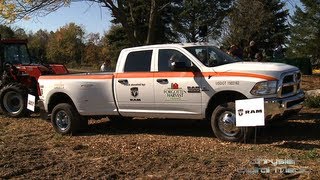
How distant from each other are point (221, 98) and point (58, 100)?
4241mm

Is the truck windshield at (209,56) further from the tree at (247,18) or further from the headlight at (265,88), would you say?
the tree at (247,18)

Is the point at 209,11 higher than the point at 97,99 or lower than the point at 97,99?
higher

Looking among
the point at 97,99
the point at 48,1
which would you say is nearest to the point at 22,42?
the point at 48,1

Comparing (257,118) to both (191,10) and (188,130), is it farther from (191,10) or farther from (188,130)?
(191,10)

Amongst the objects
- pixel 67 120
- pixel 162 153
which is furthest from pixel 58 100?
A: pixel 162 153

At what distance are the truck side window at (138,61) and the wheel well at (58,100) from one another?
1839 millimetres

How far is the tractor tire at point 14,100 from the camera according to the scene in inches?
583

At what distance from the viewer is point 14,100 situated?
15164 millimetres

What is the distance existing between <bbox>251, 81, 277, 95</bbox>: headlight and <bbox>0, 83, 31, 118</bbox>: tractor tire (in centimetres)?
818

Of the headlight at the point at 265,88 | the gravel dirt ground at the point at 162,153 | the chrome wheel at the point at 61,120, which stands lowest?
the gravel dirt ground at the point at 162,153

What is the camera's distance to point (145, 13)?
26.2 m

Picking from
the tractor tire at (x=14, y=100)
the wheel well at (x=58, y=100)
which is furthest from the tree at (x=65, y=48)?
the wheel well at (x=58, y=100)

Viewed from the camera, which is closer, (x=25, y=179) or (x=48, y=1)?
(x=25, y=179)

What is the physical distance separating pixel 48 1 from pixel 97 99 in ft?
16.2
